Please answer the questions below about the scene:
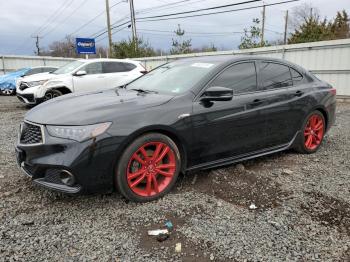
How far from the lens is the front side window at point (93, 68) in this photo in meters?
10.1

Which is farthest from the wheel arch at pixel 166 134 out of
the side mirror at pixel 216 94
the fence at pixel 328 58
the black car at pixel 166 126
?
the fence at pixel 328 58

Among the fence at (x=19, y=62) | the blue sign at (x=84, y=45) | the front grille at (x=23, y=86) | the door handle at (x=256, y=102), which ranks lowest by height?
the front grille at (x=23, y=86)

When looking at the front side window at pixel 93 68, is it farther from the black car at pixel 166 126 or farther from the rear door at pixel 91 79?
the black car at pixel 166 126

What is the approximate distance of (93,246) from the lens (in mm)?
2541

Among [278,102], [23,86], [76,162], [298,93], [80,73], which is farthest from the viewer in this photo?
[23,86]

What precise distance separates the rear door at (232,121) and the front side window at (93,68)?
714 cm

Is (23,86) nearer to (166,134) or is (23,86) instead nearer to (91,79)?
(91,79)

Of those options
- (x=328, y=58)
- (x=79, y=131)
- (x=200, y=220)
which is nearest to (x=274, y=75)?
(x=200, y=220)

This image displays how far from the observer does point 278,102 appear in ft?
14.0

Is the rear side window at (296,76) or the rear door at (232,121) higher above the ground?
the rear side window at (296,76)

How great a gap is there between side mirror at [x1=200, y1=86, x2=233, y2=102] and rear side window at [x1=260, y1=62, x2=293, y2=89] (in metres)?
0.97

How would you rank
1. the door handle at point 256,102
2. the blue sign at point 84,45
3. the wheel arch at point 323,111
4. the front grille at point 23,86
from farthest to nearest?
the blue sign at point 84,45 → the front grille at point 23,86 → the wheel arch at point 323,111 → the door handle at point 256,102

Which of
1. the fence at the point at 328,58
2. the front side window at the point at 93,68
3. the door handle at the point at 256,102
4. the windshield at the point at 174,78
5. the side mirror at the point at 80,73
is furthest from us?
the fence at the point at 328,58

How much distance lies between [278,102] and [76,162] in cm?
281
